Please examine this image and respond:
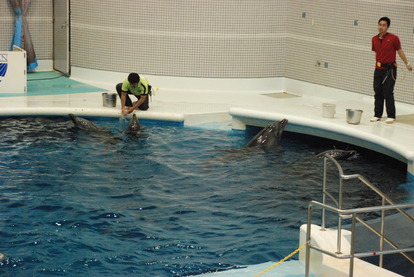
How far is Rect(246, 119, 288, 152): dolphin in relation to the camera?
36.0ft

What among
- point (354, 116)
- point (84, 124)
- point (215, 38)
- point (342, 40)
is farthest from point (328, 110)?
point (84, 124)

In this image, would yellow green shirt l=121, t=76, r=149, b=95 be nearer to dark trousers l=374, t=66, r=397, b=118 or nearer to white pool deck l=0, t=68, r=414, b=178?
white pool deck l=0, t=68, r=414, b=178

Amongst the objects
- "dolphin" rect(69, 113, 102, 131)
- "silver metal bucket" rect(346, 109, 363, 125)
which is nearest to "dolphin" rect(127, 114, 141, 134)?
"dolphin" rect(69, 113, 102, 131)

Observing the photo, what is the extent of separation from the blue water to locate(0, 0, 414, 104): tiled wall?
254cm

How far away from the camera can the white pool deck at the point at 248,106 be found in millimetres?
10812

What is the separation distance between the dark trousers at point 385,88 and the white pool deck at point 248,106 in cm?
20

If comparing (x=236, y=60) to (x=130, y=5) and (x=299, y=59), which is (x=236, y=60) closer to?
(x=299, y=59)

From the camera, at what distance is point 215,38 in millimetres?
14195

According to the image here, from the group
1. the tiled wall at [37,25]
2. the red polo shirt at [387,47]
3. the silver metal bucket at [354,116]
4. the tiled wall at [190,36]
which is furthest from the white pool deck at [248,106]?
the tiled wall at [37,25]

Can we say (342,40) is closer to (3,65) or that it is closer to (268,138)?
(268,138)

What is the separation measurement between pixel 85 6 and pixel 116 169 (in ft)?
19.3

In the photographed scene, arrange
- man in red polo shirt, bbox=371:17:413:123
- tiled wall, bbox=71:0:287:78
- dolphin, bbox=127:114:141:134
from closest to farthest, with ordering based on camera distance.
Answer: man in red polo shirt, bbox=371:17:413:123 → dolphin, bbox=127:114:141:134 → tiled wall, bbox=71:0:287:78

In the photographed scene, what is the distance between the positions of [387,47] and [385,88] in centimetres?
65

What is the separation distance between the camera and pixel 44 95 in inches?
525
